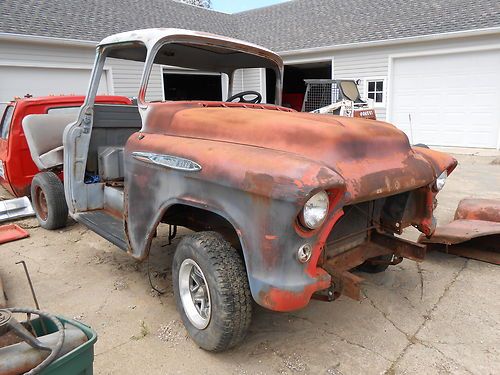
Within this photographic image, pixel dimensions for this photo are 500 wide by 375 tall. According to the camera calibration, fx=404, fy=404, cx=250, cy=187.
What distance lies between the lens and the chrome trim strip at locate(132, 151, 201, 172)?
260 cm

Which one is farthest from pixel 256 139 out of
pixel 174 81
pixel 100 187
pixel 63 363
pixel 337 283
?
pixel 174 81

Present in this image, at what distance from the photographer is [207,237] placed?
2705 mm

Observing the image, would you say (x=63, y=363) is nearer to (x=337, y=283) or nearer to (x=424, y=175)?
(x=337, y=283)

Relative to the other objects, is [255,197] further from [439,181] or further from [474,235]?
[474,235]

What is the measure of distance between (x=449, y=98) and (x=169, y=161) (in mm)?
12008

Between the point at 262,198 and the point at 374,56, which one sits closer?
the point at 262,198

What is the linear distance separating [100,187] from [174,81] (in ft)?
51.3

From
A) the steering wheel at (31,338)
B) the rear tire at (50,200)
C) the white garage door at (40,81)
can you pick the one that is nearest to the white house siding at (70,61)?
the white garage door at (40,81)

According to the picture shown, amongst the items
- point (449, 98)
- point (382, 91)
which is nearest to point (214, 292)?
point (449, 98)

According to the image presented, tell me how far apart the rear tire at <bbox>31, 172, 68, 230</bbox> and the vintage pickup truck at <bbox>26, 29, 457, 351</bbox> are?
1445mm

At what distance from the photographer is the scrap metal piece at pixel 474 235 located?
161 inches

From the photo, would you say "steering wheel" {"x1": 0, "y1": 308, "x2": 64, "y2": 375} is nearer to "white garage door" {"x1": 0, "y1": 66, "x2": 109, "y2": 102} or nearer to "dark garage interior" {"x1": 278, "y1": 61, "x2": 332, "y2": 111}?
"white garage door" {"x1": 0, "y1": 66, "x2": 109, "y2": 102}

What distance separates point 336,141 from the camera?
99.9 inches

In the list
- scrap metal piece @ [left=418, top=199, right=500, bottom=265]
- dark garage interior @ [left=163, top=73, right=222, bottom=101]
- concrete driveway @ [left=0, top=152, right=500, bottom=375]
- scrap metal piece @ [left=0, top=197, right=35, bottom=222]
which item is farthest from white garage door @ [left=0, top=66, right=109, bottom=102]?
scrap metal piece @ [left=418, top=199, right=500, bottom=265]
